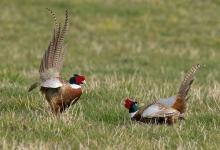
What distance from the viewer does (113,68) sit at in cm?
1764

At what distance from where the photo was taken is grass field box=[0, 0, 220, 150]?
7.57 m

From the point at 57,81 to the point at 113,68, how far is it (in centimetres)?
931

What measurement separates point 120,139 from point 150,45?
15.7 m

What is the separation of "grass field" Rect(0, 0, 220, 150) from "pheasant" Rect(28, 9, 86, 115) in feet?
0.63

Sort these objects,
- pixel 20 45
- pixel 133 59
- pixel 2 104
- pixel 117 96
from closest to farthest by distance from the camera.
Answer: pixel 2 104
pixel 117 96
pixel 133 59
pixel 20 45

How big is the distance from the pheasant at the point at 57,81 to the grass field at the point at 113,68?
19 cm

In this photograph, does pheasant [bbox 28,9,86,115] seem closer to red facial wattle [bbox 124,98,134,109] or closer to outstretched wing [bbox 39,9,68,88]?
outstretched wing [bbox 39,9,68,88]

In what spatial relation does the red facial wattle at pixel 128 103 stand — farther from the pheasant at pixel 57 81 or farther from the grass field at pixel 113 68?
the pheasant at pixel 57 81

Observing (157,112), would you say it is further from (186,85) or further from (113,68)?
(113,68)

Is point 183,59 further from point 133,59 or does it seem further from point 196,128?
point 196,128

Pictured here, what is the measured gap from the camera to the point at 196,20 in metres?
27.7

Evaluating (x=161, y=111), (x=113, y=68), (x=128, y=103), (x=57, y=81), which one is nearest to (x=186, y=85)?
(x=161, y=111)

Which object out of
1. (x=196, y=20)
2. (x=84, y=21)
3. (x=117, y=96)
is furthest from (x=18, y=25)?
(x=117, y=96)

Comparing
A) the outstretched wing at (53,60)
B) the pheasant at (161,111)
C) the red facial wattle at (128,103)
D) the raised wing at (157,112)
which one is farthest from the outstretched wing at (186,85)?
the outstretched wing at (53,60)
